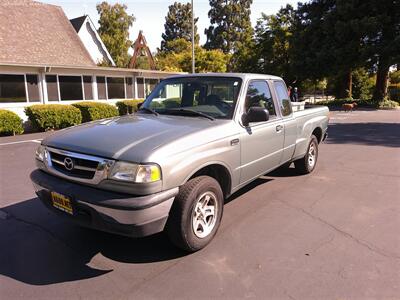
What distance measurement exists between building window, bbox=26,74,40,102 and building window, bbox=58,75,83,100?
124cm

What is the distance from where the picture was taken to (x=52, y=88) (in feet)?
55.2

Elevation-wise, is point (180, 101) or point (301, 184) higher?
point (180, 101)

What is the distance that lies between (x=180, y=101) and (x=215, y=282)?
2.56m

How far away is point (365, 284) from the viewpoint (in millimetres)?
3039

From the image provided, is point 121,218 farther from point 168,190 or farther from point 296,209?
point 296,209

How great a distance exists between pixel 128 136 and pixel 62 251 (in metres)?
1.45

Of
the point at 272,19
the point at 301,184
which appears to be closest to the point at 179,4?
the point at 272,19

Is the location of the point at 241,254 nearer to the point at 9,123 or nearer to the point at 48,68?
the point at 9,123

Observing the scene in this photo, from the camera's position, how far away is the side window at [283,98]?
17.6ft

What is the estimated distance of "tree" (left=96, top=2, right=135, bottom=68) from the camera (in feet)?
130

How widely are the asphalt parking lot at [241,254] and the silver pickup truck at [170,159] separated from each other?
425 millimetres

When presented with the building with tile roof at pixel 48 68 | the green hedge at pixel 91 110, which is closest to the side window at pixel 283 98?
the green hedge at pixel 91 110

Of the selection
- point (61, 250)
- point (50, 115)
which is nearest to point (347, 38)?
point (50, 115)

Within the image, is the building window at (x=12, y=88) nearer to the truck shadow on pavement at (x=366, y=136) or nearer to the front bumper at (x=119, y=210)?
the truck shadow on pavement at (x=366, y=136)
